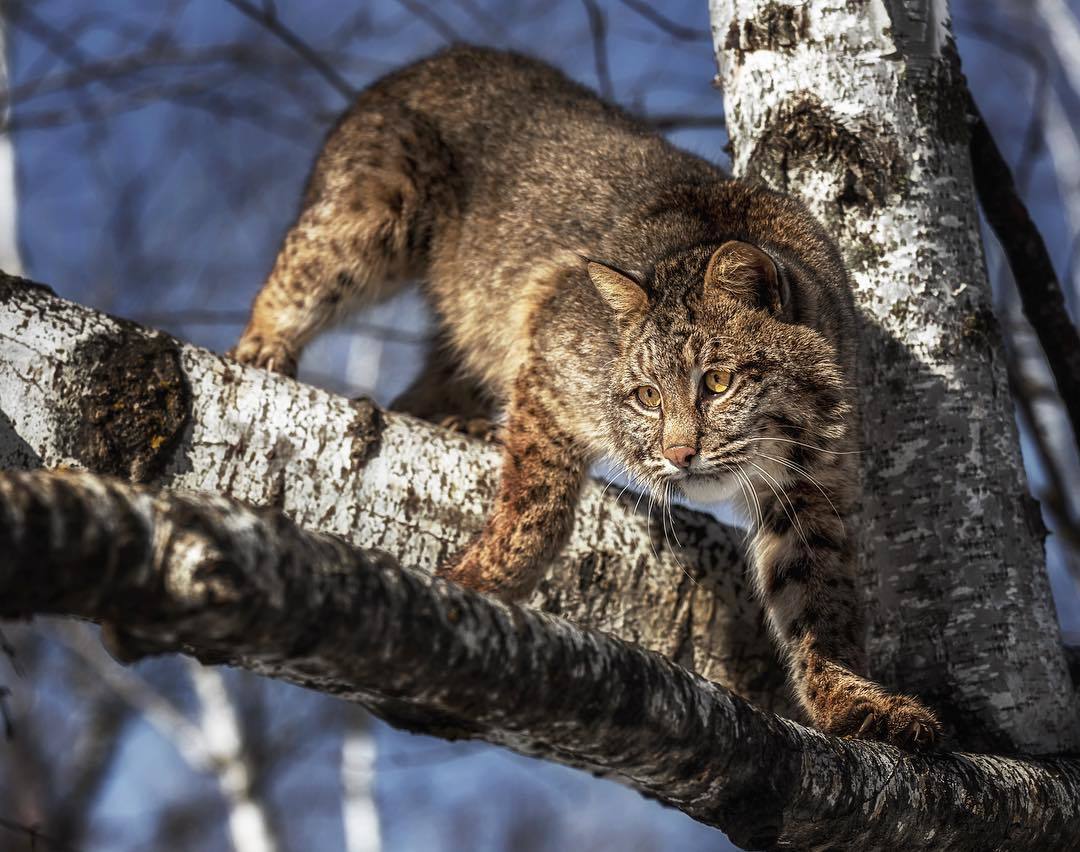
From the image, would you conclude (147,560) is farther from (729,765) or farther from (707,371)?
(707,371)

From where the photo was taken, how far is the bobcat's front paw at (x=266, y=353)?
4527mm

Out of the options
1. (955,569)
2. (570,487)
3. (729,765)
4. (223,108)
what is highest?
(223,108)

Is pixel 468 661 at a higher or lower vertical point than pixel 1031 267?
lower

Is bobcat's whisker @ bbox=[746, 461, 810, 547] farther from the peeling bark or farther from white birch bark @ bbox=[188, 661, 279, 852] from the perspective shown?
white birch bark @ bbox=[188, 661, 279, 852]

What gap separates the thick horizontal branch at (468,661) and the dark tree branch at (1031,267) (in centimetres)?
190

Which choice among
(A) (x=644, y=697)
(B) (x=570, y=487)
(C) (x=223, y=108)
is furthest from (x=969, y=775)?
(C) (x=223, y=108)

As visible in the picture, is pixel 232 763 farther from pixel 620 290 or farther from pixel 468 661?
pixel 468 661

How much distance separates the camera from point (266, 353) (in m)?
4.55

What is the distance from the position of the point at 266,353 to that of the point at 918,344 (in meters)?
2.44

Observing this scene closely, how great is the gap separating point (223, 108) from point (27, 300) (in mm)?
3814

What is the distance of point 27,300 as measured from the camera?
2855 mm

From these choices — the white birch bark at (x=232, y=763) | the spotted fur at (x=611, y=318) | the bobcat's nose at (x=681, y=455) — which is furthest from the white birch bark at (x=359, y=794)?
the bobcat's nose at (x=681, y=455)

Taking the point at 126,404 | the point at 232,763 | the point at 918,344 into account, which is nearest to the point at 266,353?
the point at 126,404

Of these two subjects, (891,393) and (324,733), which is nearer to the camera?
(891,393)
